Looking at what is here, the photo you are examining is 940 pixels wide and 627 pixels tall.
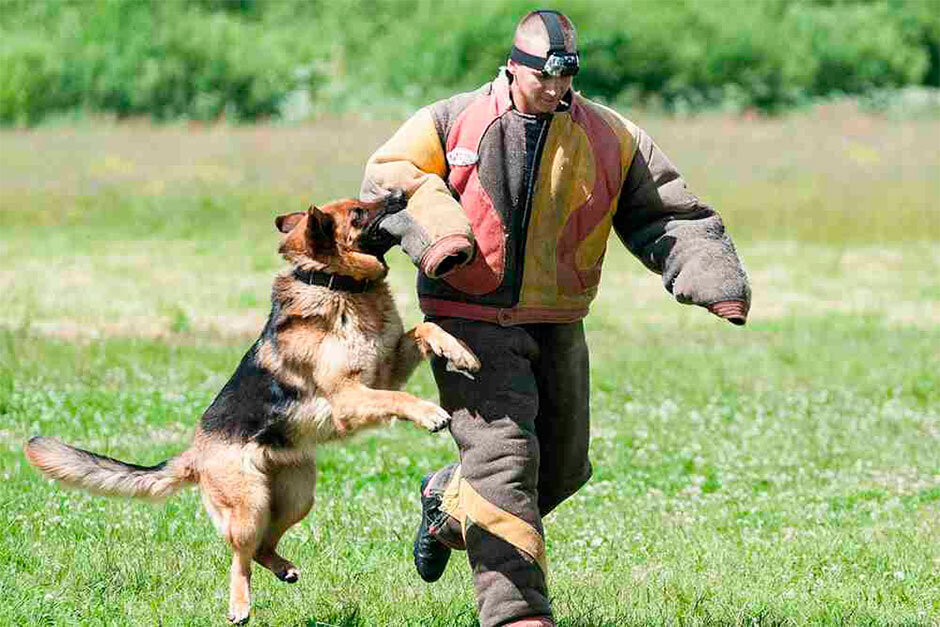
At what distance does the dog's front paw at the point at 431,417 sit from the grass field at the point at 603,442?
0.99 meters

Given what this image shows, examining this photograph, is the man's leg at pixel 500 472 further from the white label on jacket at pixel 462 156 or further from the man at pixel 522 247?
the white label on jacket at pixel 462 156

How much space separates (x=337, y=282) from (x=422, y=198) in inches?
34.3

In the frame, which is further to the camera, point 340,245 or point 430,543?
point 430,543

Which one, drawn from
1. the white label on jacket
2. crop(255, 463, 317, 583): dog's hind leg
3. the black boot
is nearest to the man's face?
the white label on jacket

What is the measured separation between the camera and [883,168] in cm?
3328

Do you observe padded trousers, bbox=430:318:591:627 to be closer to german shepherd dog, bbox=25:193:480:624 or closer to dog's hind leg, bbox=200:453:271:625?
german shepherd dog, bbox=25:193:480:624

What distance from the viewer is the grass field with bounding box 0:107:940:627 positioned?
6562mm

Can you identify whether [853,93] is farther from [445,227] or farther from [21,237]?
[445,227]

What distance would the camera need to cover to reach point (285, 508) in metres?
6.50

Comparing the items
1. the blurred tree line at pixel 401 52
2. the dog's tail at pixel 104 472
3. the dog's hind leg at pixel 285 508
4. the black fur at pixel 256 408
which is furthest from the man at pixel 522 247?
the blurred tree line at pixel 401 52

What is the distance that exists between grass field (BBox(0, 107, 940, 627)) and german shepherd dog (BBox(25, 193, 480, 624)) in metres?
0.45

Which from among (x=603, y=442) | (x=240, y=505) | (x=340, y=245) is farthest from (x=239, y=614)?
(x=603, y=442)

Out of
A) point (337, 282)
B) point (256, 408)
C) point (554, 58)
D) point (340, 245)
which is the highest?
point (554, 58)

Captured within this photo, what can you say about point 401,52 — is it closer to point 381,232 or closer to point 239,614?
point 381,232
